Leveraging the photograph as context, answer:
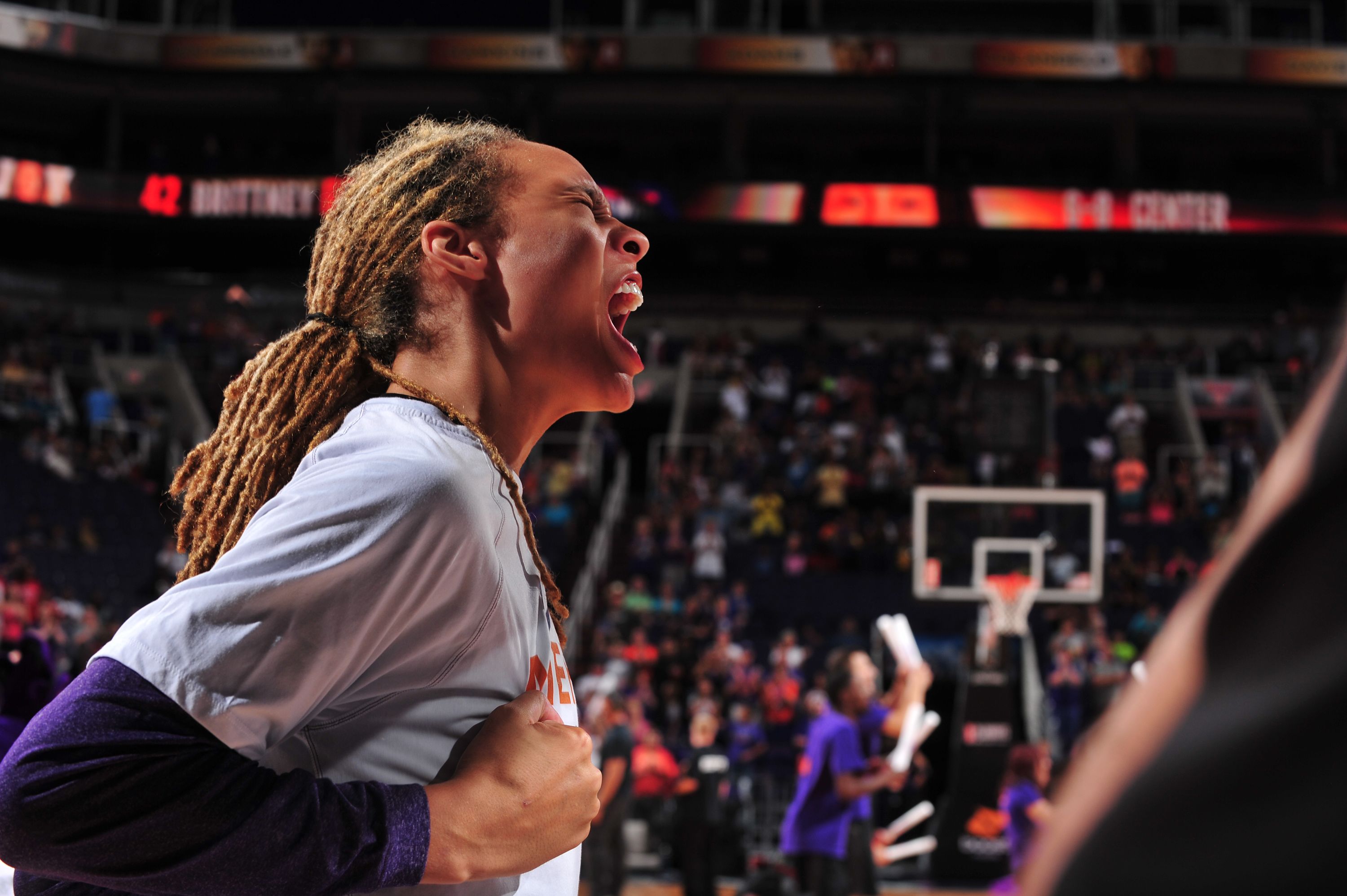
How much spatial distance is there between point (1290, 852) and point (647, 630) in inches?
577

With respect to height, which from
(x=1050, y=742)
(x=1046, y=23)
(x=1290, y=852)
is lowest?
(x=1050, y=742)

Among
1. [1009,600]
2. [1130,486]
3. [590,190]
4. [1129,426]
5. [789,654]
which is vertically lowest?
[789,654]

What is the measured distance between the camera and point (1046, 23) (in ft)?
85.0

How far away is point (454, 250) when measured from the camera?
1.63 meters

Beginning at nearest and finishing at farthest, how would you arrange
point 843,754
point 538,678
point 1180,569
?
1. point 538,678
2. point 843,754
3. point 1180,569

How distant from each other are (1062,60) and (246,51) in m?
14.9

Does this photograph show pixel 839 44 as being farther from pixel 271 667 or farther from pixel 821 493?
pixel 271 667

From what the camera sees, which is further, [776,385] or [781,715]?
[776,385]

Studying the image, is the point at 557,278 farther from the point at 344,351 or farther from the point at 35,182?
the point at 35,182

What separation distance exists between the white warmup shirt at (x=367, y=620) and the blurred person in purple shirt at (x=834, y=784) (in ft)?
18.5

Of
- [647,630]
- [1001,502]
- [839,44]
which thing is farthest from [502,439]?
[839,44]

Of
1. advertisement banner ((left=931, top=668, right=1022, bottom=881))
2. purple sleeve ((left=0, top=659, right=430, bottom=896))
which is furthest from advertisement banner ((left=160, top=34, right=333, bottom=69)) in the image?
purple sleeve ((left=0, top=659, right=430, bottom=896))

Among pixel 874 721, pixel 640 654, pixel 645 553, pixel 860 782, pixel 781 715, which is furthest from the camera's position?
pixel 645 553

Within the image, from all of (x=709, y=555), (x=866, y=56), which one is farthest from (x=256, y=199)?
(x=709, y=555)
